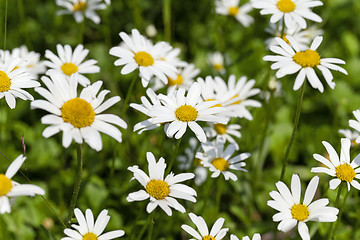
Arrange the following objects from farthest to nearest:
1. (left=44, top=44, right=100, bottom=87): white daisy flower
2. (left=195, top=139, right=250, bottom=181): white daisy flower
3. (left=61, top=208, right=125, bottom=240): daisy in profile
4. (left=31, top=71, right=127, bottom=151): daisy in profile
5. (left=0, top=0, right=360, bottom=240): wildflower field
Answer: (left=44, top=44, right=100, bottom=87): white daisy flower < (left=195, top=139, right=250, bottom=181): white daisy flower < (left=0, top=0, right=360, bottom=240): wildflower field < (left=61, top=208, right=125, bottom=240): daisy in profile < (left=31, top=71, right=127, bottom=151): daisy in profile

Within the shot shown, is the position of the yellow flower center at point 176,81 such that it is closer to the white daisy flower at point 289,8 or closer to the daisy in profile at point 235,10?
the white daisy flower at point 289,8

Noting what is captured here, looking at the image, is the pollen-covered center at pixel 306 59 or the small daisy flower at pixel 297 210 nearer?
the small daisy flower at pixel 297 210

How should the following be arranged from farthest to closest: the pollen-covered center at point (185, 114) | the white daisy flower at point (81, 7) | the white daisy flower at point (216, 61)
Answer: the white daisy flower at point (216, 61) → the white daisy flower at point (81, 7) → the pollen-covered center at point (185, 114)

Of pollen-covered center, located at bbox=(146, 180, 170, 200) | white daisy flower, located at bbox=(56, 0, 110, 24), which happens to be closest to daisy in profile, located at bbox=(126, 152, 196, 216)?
pollen-covered center, located at bbox=(146, 180, 170, 200)

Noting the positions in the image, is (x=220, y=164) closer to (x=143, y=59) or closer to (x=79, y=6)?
(x=143, y=59)

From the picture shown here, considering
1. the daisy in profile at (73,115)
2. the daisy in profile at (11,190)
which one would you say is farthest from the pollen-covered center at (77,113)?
the daisy in profile at (11,190)

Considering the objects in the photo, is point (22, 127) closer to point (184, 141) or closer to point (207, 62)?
point (184, 141)

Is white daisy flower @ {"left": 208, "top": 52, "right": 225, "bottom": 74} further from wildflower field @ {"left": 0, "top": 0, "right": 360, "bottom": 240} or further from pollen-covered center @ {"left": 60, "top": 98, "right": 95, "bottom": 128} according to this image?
pollen-covered center @ {"left": 60, "top": 98, "right": 95, "bottom": 128}

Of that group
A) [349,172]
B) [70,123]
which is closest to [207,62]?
[349,172]
